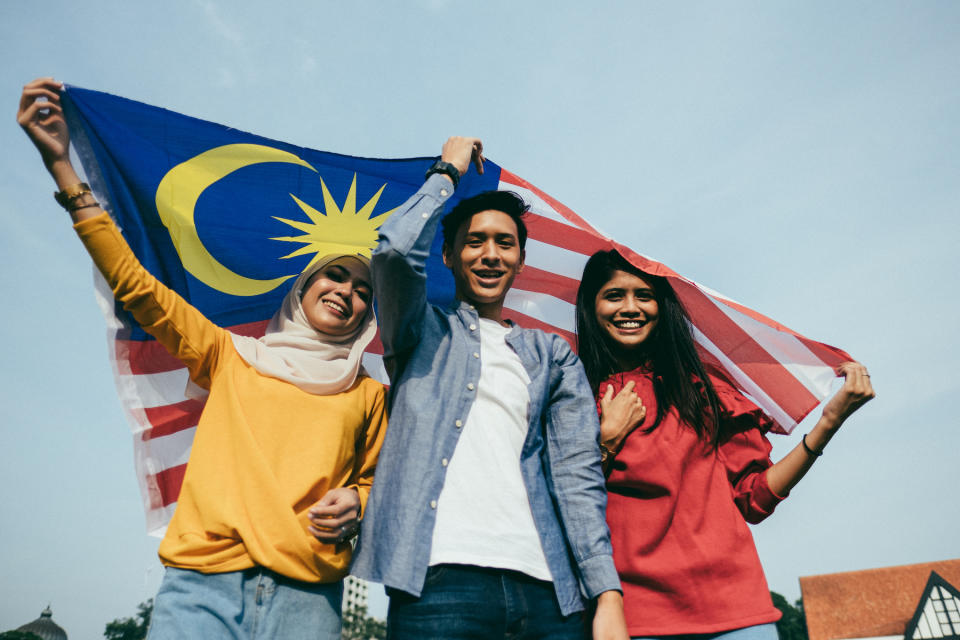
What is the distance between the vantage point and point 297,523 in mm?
2199

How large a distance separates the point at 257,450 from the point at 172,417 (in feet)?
3.66

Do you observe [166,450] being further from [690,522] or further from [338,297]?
[690,522]

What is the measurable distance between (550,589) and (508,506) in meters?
0.29

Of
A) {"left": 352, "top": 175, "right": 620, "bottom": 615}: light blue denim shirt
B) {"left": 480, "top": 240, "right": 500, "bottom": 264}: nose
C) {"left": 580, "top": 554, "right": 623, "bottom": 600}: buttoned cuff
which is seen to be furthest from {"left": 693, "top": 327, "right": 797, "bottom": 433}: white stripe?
{"left": 580, "top": 554, "right": 623, "bottom": 600}: buttoned cuff

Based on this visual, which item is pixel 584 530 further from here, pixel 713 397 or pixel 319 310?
pixel 319 310

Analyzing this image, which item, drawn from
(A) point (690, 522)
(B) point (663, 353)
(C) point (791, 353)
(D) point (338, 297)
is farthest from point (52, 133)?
(C) point (791, 353)

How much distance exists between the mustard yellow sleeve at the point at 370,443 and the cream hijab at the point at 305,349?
0.14 meters

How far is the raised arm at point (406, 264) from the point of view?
6.79 ft

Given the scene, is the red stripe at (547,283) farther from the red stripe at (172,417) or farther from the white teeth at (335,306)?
the red stripe at (172,417)

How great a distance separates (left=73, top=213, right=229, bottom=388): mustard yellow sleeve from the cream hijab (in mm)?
152

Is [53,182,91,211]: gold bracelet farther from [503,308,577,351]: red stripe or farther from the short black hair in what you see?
[503,308,577,351]: red stripe

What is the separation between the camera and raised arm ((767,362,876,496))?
2.74 meters

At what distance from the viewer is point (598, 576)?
207 centimetres

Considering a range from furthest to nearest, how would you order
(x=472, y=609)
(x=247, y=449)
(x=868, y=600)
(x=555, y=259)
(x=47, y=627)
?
(x=47, y=627)
(x=868, y=600)
(x=555, y=259)
(x=247, y=449)
(x=472, y=609)
